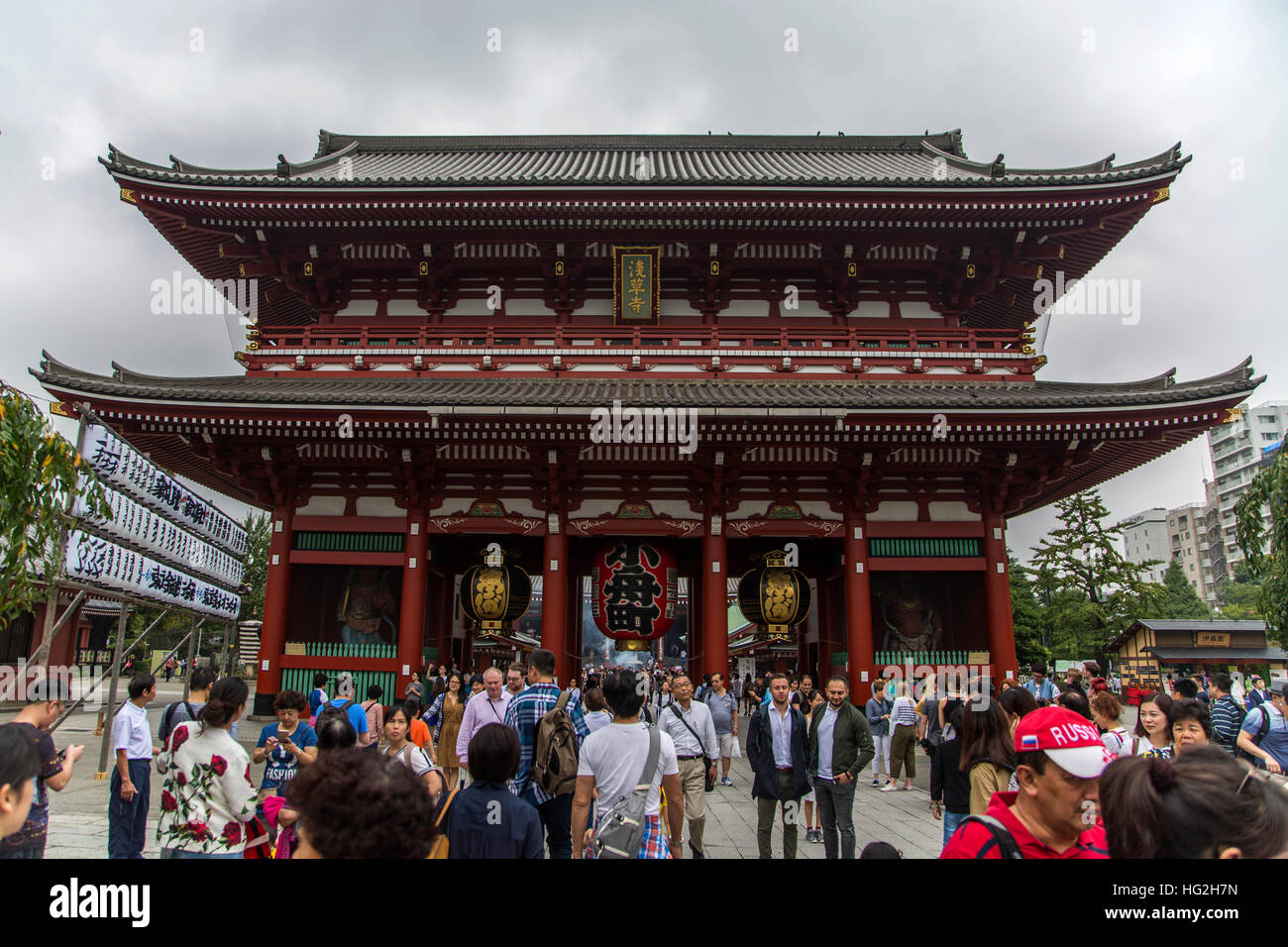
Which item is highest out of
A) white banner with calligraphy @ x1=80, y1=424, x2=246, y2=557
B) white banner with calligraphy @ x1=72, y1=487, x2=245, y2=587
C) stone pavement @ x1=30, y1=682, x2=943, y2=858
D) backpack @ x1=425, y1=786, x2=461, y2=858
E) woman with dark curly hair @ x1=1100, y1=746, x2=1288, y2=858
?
white banner with calligraphy @ x1=80, y1=424, x2=246, y2=557

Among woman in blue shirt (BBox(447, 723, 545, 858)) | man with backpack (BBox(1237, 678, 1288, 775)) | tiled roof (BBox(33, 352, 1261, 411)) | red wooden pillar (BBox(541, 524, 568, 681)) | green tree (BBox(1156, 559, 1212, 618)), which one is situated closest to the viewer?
woman in blue shirt (BBox(447, 723, 545, 858))

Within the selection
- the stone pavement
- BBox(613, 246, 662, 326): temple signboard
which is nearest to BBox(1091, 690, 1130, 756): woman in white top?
the stone pavement

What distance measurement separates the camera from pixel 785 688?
291 inches

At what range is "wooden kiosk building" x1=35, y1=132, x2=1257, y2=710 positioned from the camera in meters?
13.7

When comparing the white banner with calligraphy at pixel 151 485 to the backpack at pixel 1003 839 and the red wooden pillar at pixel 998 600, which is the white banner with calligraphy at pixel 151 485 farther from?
the red wooden pillar at pixel 998 600

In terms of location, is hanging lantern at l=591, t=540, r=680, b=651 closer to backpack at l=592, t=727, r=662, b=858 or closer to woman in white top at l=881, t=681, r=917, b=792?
woman in white top at l=881, t=681, r=917, b=792

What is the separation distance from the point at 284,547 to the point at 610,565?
6814 millimetres

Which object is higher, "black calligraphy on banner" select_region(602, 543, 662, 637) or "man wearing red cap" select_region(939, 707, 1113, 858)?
"black calligraphy on banner" select_region(602, 543, 662, 637)

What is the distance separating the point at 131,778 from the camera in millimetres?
6176

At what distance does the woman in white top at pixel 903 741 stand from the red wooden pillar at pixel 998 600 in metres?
3.74

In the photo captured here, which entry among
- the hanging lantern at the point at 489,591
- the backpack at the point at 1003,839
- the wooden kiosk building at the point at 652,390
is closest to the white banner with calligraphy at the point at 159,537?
the wooden kiosk building at the point at 652,390

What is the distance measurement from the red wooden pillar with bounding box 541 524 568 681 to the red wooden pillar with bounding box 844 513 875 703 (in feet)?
19.4

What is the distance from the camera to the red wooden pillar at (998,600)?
1449 cm
